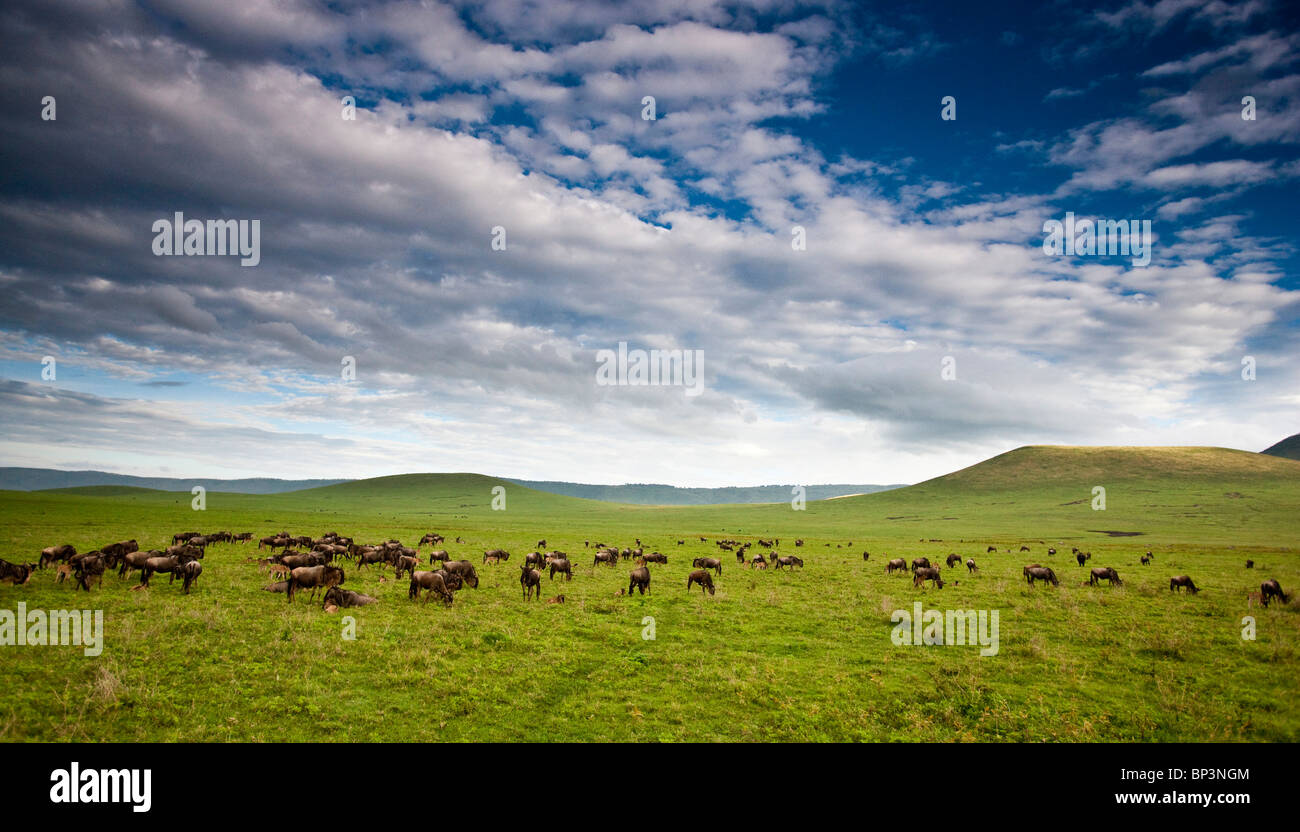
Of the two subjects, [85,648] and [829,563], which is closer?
[85,648]

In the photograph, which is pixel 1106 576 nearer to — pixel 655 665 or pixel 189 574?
pixel 655 665

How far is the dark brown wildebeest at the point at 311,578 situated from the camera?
21.8m

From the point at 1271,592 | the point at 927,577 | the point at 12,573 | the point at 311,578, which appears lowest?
the point at 927,577

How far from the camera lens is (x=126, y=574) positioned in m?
24.0

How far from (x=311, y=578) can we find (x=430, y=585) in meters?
Answer: 4.53

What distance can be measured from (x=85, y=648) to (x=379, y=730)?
9409 mm

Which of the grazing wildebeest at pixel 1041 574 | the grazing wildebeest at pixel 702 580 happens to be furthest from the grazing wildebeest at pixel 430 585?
the grazing wildebeest at pixel 1041 574

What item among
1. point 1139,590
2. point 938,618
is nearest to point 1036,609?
point 938,618

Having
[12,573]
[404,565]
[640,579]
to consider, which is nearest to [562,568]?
[640,579]

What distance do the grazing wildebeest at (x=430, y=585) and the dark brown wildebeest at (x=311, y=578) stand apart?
10.6ft

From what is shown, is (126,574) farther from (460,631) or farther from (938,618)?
(938,618)

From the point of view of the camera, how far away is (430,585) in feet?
74.2
